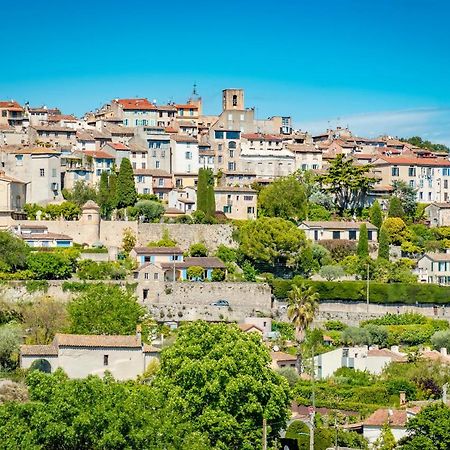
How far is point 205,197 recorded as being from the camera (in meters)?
79.4

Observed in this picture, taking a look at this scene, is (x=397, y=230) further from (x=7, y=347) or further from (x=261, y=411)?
(x=261, y=411)

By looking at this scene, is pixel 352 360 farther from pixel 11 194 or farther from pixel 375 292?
pixel 11 194

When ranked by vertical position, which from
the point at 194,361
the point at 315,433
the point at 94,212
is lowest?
the point at 315,433

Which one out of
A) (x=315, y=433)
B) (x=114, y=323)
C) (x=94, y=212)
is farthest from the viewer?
(x=94, y=212)

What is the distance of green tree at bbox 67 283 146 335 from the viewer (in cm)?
5794

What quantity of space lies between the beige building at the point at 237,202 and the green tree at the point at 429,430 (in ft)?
137

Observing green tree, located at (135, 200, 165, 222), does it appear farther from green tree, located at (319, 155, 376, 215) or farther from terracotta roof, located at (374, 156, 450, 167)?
terracotta roof, located at (374, 156, 450, 167)

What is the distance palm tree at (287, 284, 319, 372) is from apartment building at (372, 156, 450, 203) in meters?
25.2

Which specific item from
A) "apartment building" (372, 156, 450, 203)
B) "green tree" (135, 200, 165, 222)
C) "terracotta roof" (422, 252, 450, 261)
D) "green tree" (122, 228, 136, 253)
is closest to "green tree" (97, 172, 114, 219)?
"green tree" (135, 200, 165, 222)

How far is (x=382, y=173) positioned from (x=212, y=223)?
19.8 m

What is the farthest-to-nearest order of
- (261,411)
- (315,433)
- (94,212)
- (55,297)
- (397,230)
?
(397,230)
(94,212)
(55,297)
(315,433)
(261,411)

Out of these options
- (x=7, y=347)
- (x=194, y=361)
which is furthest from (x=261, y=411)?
(x=7, y=347)

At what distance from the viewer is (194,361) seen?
4112cm

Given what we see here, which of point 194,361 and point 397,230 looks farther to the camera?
→ point 397,230
